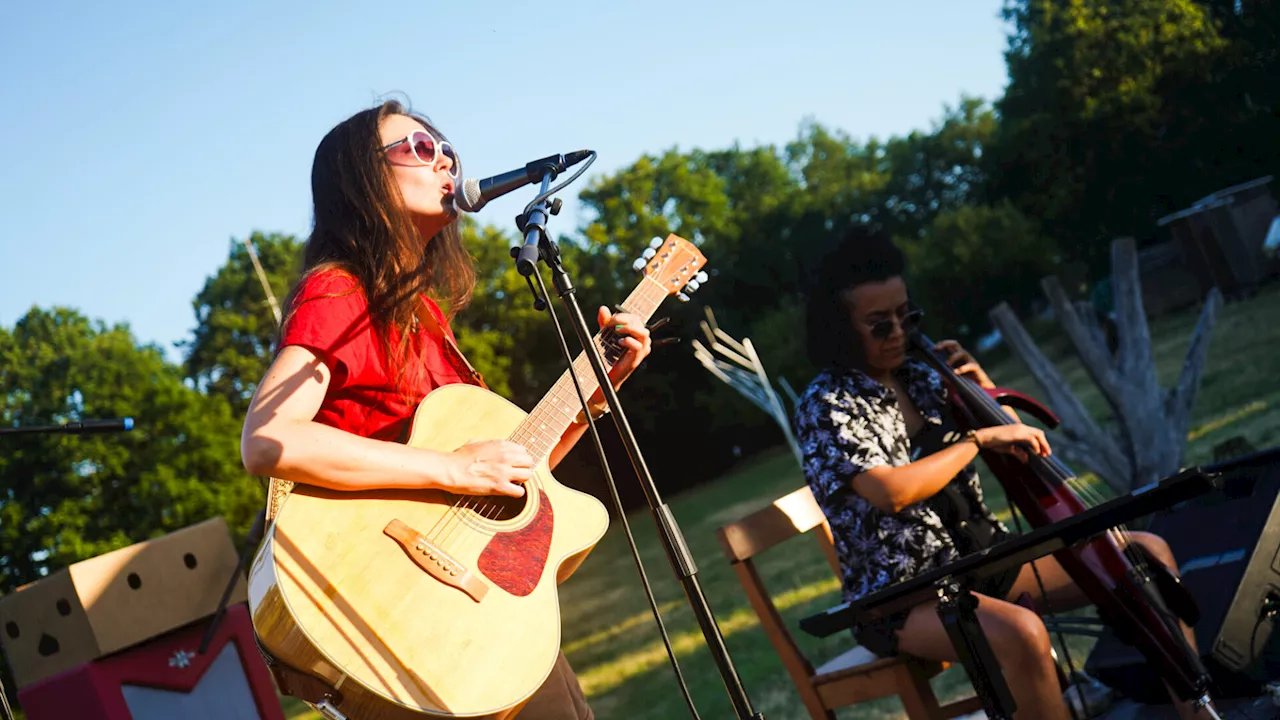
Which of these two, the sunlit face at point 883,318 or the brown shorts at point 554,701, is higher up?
the sunlit face at point 883,318

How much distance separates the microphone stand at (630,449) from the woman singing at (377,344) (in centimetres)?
49

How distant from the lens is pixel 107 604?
3748 mm

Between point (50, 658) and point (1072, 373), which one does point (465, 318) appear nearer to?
point (1072, 373)

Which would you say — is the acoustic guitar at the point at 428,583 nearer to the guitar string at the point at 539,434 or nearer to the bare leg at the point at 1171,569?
the guitar string at the point at 539,434

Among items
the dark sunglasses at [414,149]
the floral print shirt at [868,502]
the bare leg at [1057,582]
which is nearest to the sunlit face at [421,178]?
the dark sunglasses at [414,149]

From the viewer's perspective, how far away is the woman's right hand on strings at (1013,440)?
118 inches

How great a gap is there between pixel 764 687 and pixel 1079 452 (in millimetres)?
2490

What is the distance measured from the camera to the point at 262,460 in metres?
2.09

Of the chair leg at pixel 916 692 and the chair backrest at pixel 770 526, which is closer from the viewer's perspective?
the chair leg at pixel 916 692

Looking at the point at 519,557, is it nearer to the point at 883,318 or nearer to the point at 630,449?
the point at 630,449

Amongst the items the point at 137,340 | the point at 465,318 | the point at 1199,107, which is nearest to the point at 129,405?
the point at 137,340

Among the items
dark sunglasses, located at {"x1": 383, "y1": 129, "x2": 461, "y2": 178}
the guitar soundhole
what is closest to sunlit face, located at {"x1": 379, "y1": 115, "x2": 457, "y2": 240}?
dark sunglasses, located at {"x1": 383, "y1": 129, "x2": 461, "y2": 178}

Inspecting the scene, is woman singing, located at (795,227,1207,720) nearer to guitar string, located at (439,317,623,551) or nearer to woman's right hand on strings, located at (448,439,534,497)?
guitar string, located at (439,317,623,551)

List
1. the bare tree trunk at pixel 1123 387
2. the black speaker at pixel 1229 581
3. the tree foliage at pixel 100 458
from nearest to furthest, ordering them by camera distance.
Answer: the black speaker at pixel 1229 581 → the bare tree trunk at pixel 1123 387 → the tree foliage at pixel 100 458
